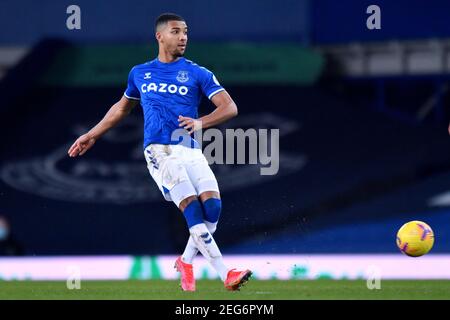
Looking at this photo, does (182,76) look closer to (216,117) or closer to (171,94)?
(171,94)

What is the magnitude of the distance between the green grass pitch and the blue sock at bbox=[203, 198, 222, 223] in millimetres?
657

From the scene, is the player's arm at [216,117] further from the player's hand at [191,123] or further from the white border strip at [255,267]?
the white border strip at [255,267]

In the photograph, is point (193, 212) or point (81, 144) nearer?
point (193, 212)

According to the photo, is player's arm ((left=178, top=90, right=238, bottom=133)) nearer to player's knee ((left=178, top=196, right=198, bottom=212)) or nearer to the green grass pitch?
player's knee ((left=178, top=196, right=198, bottom=212))

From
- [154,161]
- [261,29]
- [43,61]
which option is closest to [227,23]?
[261,29]

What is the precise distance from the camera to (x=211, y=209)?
426 inches

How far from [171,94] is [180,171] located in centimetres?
68

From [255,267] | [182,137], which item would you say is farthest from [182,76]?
[255,267]

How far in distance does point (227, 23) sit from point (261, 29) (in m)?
0.70

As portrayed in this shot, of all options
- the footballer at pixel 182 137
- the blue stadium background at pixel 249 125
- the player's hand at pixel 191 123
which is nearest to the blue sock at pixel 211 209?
the footballer at pixel 182 137

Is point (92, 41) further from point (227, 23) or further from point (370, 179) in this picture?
point (370, 179)

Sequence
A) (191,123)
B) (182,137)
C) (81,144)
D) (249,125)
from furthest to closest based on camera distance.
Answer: (249,125) < (81,144) < (182,137) < (191,123)

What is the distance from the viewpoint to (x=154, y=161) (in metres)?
11.0

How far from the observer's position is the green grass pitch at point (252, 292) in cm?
1088
